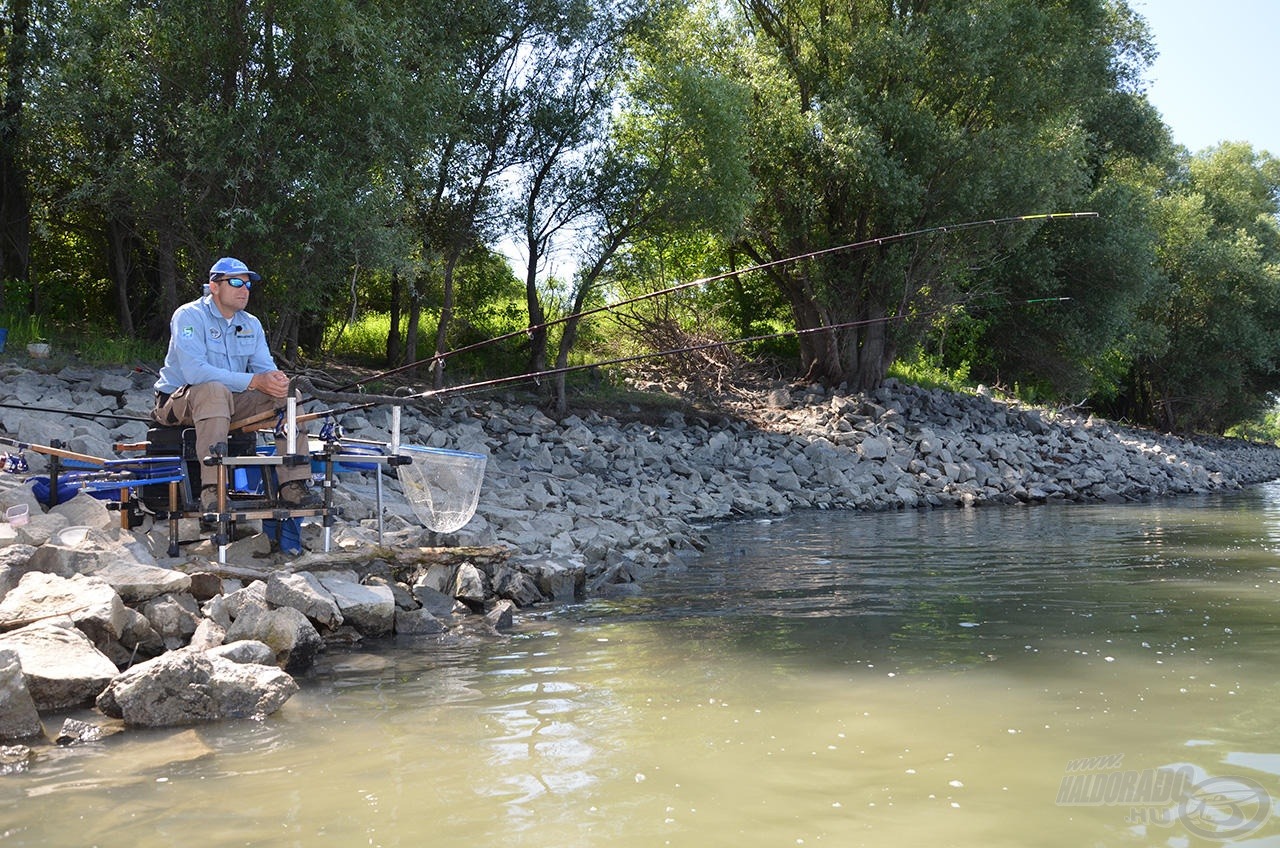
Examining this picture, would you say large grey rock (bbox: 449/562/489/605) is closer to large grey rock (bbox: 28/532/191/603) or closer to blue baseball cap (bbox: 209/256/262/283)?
large grey rock (bbox: 28/532/191/603)

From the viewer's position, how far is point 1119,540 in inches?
506

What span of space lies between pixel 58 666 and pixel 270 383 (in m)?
2.38

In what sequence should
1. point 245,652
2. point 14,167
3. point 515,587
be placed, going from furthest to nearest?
point 14,167, point 515,587, point 245,652

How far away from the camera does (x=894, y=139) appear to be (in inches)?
868

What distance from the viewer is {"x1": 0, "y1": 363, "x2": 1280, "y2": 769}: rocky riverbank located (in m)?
5.31

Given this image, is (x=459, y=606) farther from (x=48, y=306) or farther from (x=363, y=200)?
(x=48, y=306)

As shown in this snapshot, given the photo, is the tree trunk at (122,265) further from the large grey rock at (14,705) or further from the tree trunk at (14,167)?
the large grey rock at (14,705)

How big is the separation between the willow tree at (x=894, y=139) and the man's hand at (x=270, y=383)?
15.7m

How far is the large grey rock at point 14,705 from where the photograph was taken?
4.62 metres

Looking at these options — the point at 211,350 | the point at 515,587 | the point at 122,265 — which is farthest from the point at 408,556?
the point at 122,265

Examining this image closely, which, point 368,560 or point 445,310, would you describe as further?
point 445,310

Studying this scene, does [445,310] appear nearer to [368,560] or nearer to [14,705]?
[368,560]

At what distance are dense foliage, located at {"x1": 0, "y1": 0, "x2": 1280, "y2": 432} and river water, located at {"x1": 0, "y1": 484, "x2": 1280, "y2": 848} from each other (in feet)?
10.7

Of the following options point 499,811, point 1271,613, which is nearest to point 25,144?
point 499,811
